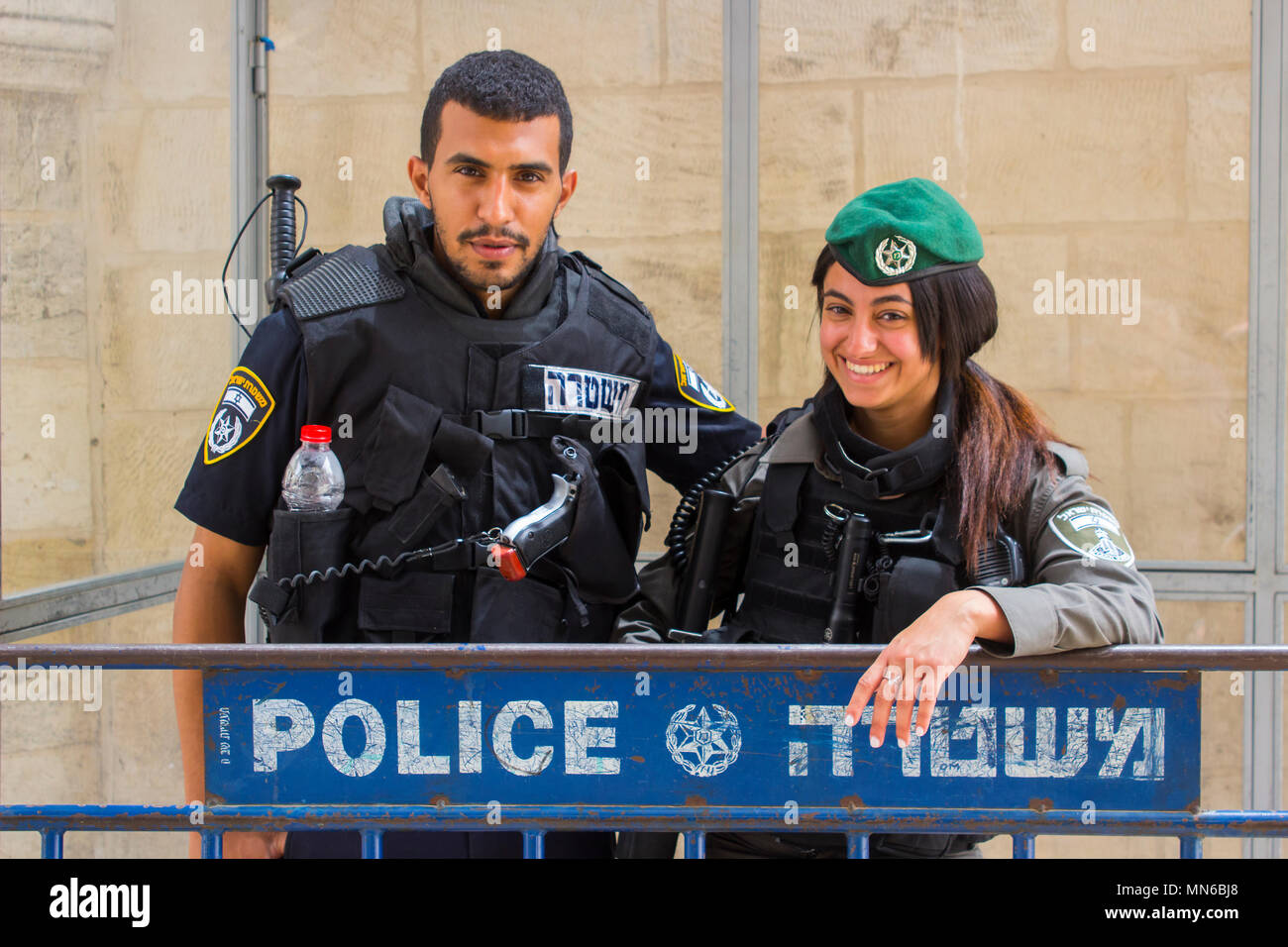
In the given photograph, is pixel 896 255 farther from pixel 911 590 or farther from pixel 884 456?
pixel 911 590

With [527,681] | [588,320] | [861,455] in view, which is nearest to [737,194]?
[588,320]

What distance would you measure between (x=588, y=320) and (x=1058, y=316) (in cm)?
178

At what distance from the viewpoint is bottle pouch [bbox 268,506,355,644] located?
1965mm

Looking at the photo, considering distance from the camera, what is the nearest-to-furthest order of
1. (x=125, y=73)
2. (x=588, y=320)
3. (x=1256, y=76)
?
1. (x=588, y=320)
2. (x=1256, y=76)
3. (x=125, y=73)

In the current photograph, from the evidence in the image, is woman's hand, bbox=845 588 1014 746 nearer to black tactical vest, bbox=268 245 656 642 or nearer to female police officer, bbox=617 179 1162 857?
female police officer, bbox=617 179 1162 857

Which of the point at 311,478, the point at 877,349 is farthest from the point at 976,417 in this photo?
the point at 311,478

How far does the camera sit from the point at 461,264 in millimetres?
2055

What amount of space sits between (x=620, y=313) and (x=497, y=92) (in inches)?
20.0

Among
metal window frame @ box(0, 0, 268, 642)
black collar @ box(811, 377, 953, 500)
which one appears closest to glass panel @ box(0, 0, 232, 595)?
metal window frame @ box(0, 0, 268, 642)

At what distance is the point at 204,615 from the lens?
207 centimetres

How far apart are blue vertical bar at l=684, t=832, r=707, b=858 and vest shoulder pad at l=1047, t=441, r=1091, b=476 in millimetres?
877
